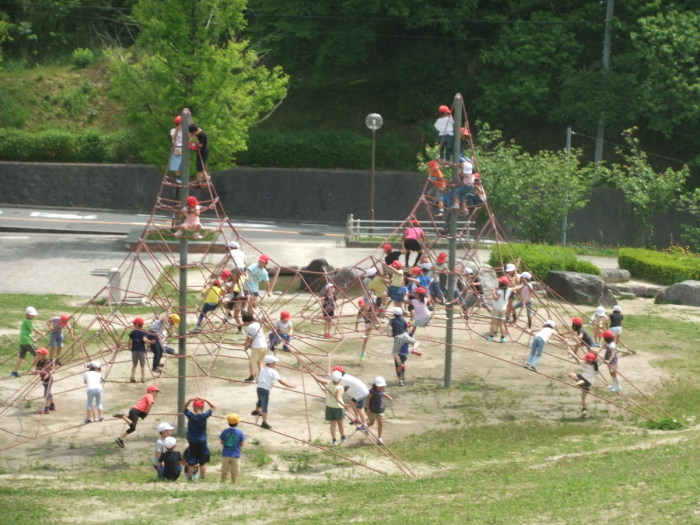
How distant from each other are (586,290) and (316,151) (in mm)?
19110

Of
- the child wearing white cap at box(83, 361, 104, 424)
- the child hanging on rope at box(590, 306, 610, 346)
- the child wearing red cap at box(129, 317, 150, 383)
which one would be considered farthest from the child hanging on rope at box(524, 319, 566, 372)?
the child wearing white cap at box(83, 361, 104, 424)

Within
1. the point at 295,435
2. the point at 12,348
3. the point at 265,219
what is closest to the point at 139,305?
the point at 12,348

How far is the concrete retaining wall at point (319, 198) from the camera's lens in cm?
4588

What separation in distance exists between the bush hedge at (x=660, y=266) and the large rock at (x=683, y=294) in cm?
185

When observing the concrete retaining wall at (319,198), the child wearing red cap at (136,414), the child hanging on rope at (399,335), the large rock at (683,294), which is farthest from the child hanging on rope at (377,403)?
the concrete retaining wall at (319,198)

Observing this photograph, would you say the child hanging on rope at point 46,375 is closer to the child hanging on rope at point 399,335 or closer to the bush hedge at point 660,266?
the child hanging on rope at point 399,335

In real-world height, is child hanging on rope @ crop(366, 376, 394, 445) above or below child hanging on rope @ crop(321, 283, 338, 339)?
below

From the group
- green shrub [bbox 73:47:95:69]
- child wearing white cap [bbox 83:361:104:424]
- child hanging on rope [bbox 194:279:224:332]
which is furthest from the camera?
green shrub [bbox 73:47:95:69]

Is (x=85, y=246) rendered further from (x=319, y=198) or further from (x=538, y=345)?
(x=538, y=345)

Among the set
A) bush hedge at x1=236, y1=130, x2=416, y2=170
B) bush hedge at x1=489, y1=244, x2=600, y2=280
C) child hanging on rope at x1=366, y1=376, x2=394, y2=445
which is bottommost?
child hanging on rope at x1=366, y1=376, x2=394, y2=445

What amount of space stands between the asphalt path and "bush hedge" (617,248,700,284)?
9057 mm

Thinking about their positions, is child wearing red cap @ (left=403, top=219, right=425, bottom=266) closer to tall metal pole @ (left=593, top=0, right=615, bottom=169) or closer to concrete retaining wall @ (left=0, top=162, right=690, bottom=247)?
concrete retaining wall @ (left=0, top=162, right=690, bottom=247)

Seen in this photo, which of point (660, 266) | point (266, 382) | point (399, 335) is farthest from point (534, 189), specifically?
point (266, 382)

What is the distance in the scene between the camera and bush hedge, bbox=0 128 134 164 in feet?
149
